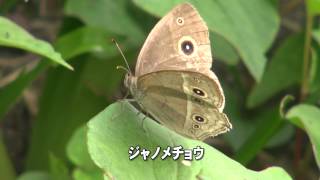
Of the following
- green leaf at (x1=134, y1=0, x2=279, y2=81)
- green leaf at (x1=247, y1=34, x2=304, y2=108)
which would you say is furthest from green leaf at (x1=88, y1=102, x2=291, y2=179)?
green leaf at (x1=247, y1=34, x2=304, y2=108)

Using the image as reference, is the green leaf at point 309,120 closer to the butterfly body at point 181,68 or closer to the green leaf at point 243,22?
the green leaf at point 243,22

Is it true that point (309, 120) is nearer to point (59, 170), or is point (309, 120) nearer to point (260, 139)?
point (260, 139)

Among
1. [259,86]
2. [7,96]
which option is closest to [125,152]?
[7,96]

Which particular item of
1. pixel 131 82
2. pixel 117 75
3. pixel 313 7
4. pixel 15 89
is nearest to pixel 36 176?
pixel 15 89

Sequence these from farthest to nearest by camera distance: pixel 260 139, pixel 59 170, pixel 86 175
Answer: pixel 260 139 < pixel 59 170 < pixel 86 175

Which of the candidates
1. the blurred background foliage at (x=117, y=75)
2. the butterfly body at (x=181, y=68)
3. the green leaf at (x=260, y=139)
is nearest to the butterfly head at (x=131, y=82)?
the butterfly body at (x=181, y=68)
